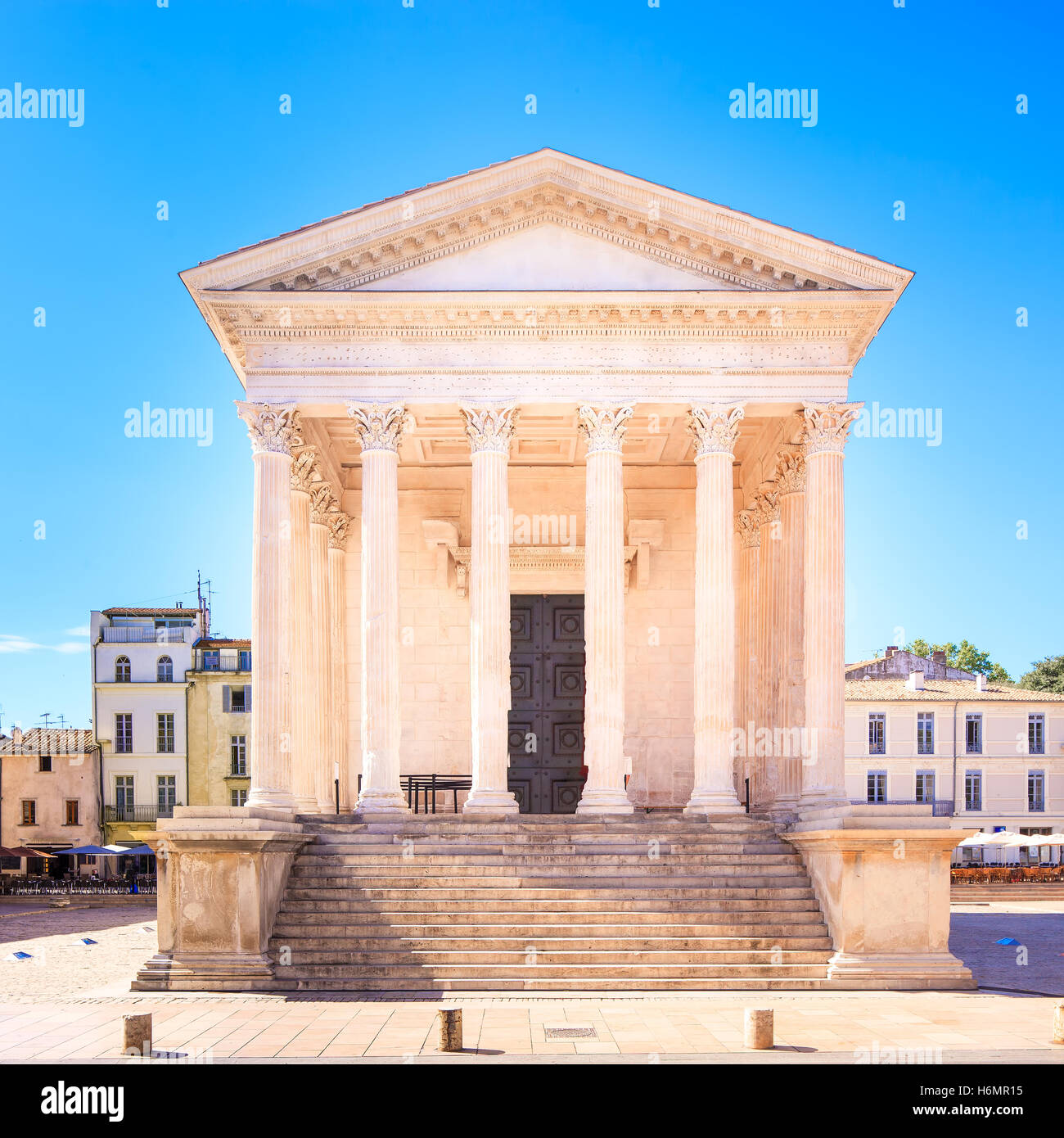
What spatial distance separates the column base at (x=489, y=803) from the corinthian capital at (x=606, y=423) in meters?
6.84

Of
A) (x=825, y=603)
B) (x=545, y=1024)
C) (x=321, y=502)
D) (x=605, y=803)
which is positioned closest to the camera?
(x=545, y=1024)

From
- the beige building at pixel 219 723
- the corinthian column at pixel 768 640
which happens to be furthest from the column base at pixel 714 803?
the beige building at pixel 219 723

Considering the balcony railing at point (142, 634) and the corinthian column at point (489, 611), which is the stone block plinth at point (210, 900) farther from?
the balcony railing at point (142, 634)

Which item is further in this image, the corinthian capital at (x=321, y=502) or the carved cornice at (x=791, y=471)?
the corinthian capital at (x=321, y=502)

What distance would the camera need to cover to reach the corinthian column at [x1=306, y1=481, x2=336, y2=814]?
28.0 meters

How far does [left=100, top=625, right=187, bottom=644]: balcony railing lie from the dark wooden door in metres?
36.6

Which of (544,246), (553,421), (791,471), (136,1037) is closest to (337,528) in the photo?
(553,421)

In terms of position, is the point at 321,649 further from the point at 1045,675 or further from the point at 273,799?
the point at 1045,675

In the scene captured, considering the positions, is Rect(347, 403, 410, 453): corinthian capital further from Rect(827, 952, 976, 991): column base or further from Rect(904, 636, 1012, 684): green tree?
Rect(904, 636, 1012, 684): green tree

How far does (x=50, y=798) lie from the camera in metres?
63.2

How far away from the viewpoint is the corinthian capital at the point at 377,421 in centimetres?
2492

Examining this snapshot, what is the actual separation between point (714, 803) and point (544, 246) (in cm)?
1129
